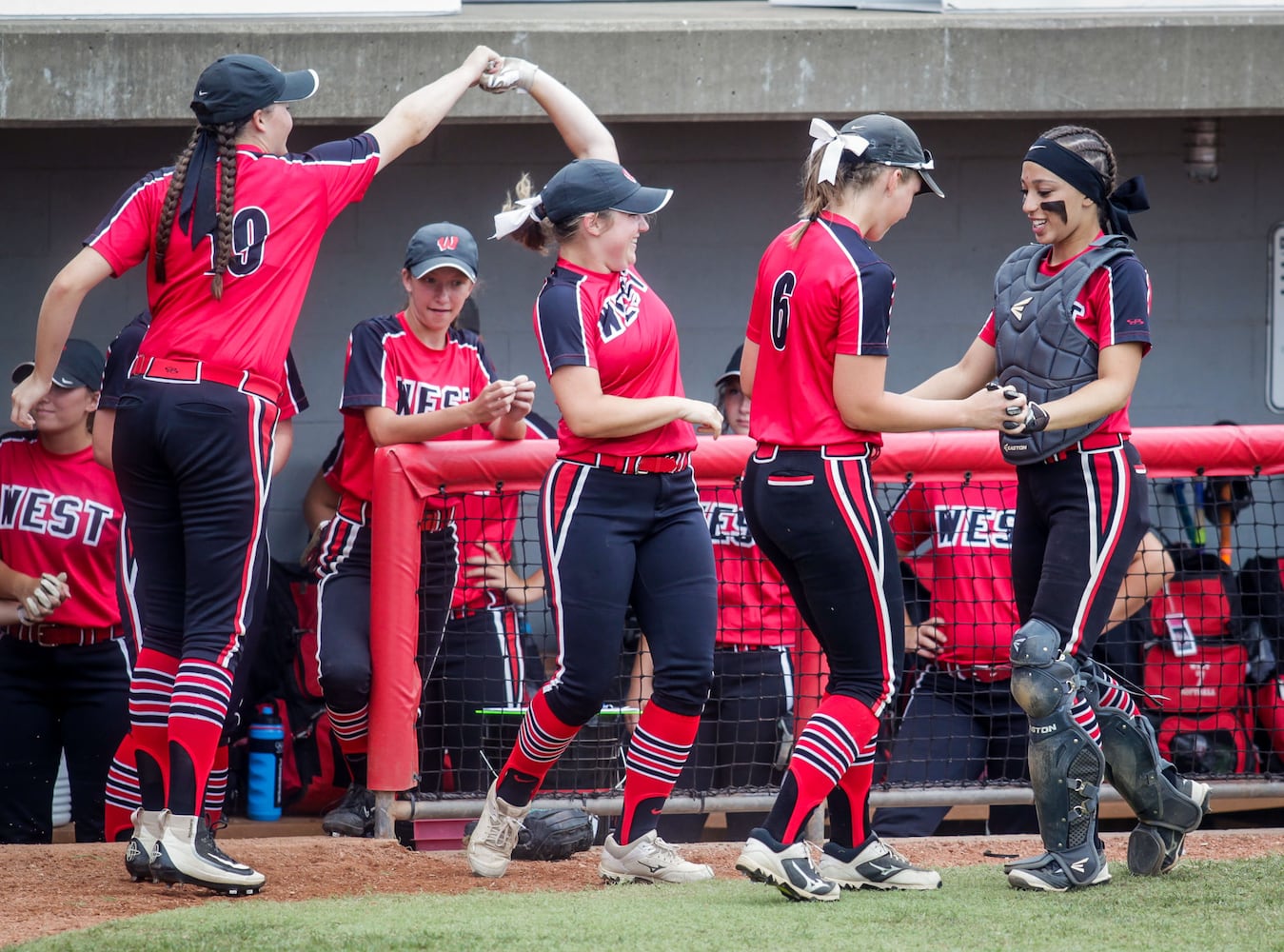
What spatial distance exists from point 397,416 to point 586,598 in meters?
1.20

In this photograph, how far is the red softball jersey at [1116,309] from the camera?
11.5 ft

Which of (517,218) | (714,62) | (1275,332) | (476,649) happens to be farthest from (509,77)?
(1275,332)

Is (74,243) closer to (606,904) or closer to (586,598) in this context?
(586,598)

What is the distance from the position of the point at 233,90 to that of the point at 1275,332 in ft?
15.5

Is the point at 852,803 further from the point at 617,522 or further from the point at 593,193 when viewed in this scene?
the point at 593,193

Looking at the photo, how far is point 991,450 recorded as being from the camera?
15.1 feet

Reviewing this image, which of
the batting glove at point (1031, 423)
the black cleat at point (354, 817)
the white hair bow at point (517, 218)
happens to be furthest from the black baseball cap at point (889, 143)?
the black cleat at point (354, 817)

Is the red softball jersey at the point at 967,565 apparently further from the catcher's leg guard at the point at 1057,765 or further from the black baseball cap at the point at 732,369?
the catcher's leg guard at the point at 1057,765

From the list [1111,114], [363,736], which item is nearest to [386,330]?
[363,736]

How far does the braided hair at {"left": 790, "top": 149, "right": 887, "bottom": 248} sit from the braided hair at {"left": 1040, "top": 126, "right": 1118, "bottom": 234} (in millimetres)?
478

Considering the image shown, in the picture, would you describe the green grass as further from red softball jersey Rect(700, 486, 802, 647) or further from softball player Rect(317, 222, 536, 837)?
red softball jersey Rect(700, 486, 802, 647)

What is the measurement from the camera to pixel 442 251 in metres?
4.80

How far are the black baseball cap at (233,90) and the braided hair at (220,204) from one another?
1.4 inches

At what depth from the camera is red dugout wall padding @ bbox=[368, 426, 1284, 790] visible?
14.6 feet
